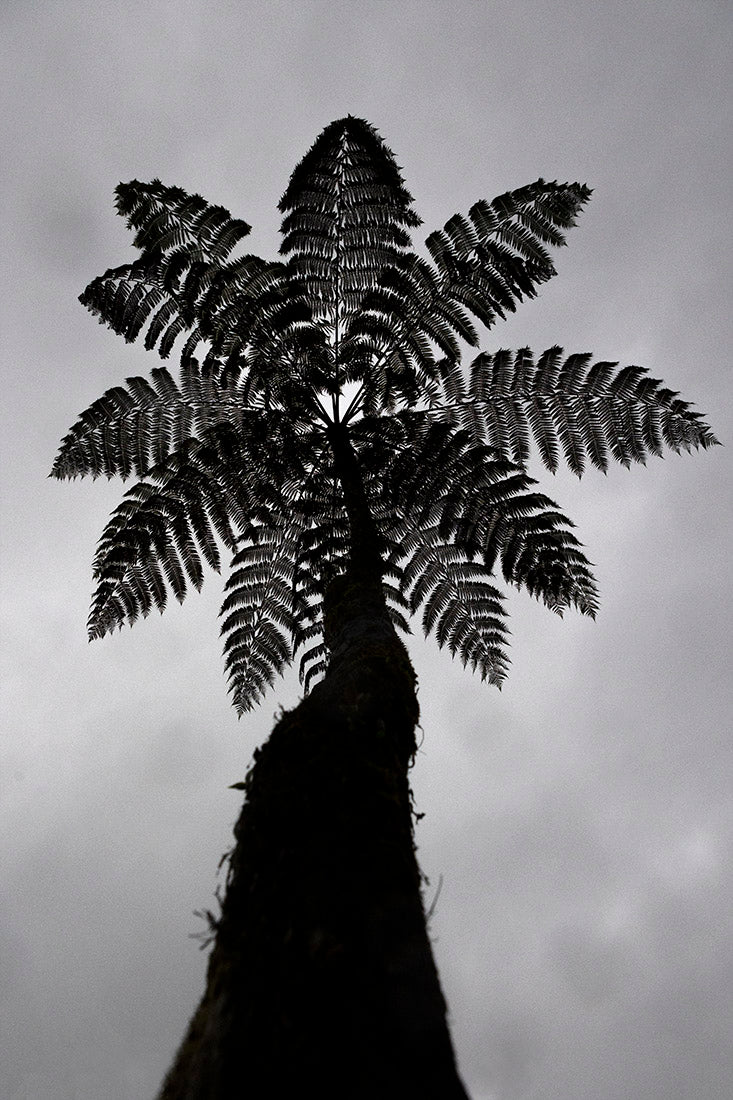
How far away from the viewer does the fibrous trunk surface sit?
1018 millimetres

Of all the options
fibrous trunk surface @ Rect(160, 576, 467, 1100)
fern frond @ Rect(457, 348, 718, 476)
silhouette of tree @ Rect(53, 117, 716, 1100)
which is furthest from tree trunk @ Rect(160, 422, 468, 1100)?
fern frond @ Rect(457, 348, 718, 476)

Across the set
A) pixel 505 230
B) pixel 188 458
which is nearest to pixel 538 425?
pixel 505 230

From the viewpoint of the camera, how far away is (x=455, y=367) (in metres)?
4.20

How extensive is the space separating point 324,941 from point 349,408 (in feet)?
11.1

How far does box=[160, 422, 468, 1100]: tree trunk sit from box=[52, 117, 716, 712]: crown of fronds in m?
2.27

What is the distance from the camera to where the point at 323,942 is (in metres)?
1.19

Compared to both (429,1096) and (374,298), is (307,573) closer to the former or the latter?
(374,298)

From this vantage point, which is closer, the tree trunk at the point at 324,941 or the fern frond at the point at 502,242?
the tree trunk at the point at 324,941

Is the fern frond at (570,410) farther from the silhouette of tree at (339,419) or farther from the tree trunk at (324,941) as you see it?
the tree trunk at (324,941)

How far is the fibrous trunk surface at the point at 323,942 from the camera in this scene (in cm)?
102

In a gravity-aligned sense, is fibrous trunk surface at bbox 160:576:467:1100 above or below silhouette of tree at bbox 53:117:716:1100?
below

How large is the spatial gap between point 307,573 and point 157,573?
2.86ft

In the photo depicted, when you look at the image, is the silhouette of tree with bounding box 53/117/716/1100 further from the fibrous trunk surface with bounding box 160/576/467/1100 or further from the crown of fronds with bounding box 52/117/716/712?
the fibrous trunk surface with bounding box 160/576/467/1100

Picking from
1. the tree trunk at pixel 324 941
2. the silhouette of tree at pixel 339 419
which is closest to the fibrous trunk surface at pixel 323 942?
the tree trunk at pixel 324 941
